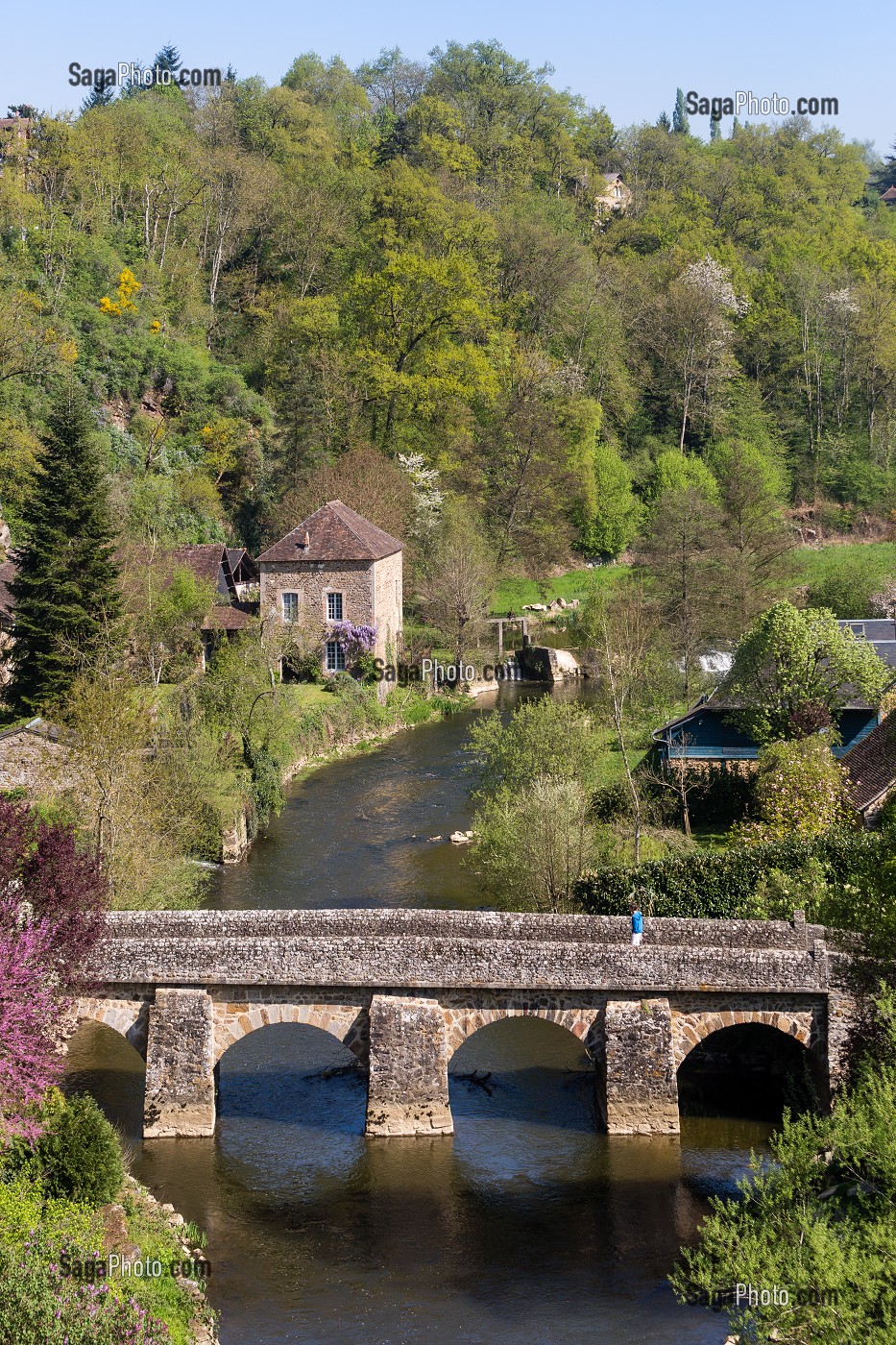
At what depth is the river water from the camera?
18.5 metres

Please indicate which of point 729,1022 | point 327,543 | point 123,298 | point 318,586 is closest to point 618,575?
point 327,543

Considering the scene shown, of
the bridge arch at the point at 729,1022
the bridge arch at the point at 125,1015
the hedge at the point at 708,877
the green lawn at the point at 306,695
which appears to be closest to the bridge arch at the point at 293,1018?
the bridge arch at the point at 125,1015

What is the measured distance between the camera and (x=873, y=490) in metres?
87.2

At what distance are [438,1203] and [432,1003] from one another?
2955 millimetres

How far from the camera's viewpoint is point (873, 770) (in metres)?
33.2

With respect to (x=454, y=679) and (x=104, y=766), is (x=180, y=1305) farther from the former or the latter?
(x=454, y=679)

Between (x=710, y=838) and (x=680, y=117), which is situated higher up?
(x=680, y=117)

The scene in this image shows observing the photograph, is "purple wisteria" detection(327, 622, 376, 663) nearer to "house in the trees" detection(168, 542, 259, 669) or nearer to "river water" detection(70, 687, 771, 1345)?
"house in the trees" detection(168, 542, 259, 669)

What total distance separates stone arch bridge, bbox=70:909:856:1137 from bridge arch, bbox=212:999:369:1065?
0.07ft

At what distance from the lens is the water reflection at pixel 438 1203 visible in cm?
1853

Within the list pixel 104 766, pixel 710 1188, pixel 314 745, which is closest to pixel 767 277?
pixel 314 745

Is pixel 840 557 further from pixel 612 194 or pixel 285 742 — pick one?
pixel 612 194

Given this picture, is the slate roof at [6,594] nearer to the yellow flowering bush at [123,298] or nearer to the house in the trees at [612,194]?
the yellow flowering bush at [123,298]

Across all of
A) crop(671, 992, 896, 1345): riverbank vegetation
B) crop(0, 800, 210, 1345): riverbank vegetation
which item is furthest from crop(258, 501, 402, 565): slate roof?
crop(671, 992, 896, 1345): riverbank vegetation
